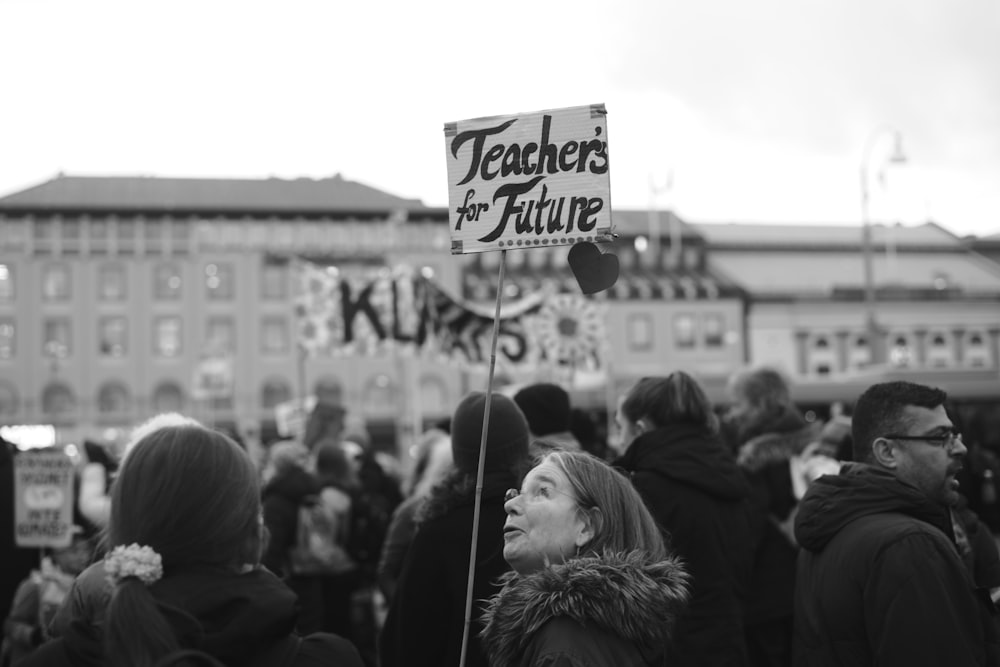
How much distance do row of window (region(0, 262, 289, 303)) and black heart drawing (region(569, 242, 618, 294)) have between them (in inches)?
2632

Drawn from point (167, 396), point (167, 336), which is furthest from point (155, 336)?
point (167, 396)

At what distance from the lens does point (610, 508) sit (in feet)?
10.6

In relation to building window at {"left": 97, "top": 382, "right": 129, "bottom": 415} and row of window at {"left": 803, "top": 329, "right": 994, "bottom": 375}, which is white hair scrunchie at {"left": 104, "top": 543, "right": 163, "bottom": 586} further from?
row of window at {"left": 803, "top": 329, "right": 994, "bottom": 375}

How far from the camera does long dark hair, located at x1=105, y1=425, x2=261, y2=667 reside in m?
2.66

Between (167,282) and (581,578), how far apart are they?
6995 centimetres

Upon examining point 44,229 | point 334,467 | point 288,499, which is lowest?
point 288,499

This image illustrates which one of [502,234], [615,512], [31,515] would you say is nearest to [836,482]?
[615,512]

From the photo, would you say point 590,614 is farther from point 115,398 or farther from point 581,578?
point 115,398

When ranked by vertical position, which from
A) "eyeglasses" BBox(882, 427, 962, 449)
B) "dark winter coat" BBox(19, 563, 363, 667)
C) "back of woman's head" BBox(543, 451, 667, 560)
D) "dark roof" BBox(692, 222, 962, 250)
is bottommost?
"dark winter coat" BBox(19, 563, 363, 667)

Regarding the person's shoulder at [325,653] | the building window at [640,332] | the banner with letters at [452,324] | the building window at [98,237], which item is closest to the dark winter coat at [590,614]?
the person's shoulder at [325,653]

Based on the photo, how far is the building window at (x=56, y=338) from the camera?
2665 inches

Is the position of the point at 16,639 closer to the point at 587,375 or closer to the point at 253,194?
the point at 587,375

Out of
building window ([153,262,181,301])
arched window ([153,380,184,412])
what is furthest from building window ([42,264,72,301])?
arched window ([153,380,184,412])

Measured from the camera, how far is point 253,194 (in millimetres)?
74250
